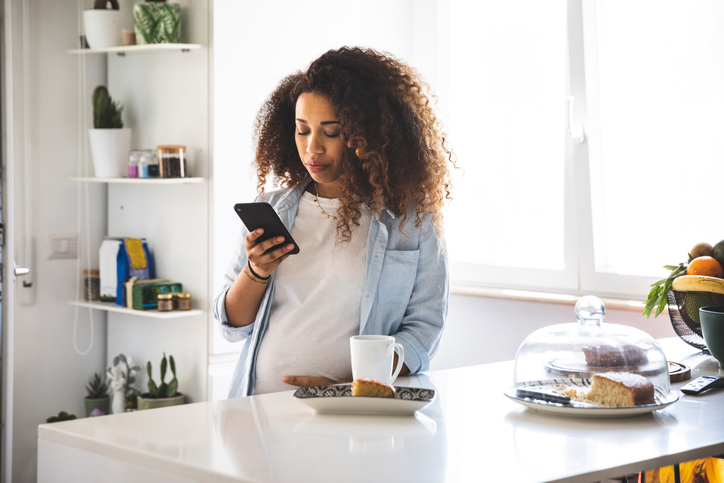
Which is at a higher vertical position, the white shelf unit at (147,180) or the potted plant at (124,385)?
the white shelf unit at (147,180)

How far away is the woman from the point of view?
1650 mm

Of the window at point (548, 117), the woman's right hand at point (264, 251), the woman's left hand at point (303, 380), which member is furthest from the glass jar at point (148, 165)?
the woman's left hand at point (303, 380)

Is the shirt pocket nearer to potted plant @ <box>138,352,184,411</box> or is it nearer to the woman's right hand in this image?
the woman's right hand

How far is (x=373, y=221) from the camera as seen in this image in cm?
172

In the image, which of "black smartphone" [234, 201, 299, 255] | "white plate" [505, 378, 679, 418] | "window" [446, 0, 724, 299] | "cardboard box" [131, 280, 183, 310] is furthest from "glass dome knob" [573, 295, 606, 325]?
"cardboard box" [131, 280, 183, 310]

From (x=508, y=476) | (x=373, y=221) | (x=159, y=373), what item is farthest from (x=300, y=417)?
(x=159, y=373)

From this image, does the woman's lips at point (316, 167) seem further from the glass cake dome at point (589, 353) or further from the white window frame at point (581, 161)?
the white window frame at point (581, 161)

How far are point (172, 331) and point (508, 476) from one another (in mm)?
2301

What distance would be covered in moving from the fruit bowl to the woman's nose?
88 cm

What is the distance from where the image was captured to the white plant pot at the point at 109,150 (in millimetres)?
2973

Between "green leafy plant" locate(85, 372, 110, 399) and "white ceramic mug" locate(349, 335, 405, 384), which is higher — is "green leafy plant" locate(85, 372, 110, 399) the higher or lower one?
the lower one

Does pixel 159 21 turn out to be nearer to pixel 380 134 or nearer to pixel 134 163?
pixel 134 163

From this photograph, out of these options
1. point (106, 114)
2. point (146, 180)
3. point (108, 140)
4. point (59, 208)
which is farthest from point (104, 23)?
point (59, 208)

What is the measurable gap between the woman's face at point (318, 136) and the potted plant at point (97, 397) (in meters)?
1.89
